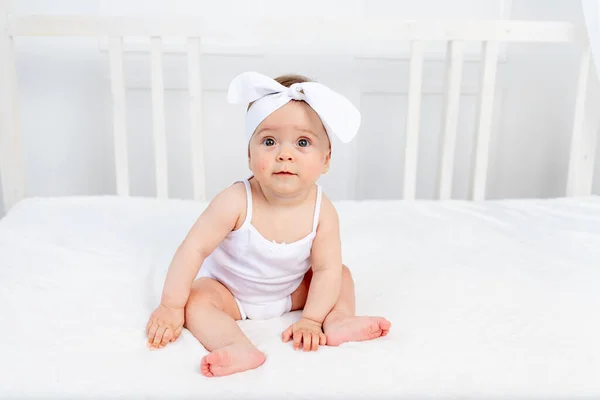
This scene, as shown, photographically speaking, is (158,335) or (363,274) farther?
(363,274)

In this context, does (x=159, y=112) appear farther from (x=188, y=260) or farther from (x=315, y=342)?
(x=315, y=342)

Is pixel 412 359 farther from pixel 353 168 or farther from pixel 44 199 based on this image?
pixel 353 168

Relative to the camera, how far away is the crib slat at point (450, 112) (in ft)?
5.16

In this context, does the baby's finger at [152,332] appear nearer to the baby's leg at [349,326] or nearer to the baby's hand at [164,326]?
the baby's hand at [164,326]

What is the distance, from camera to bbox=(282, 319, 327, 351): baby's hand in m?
0.81

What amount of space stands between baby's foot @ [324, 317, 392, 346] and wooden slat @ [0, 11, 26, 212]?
3.46 feet

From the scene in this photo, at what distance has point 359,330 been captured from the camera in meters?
0.84

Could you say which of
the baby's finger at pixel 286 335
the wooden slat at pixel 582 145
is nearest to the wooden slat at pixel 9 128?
the baby's finger at pixel 286 335

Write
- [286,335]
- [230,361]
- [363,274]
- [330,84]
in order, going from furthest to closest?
1. [330,84]
2. [363,274]
3. [286,335]
4. [230,361]

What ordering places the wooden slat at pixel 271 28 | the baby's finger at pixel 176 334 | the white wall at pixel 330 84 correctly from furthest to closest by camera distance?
the white wall at pixel 330 84 < the wooden slat at pixel 271 28 < the baby's finger at pixel 176 334

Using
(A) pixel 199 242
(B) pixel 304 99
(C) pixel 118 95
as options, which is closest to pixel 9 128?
(C) pixel 118 95

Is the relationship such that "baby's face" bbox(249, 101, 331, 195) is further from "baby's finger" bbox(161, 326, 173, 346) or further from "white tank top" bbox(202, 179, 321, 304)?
"baby's finger" bbox(161, 326, 173, 346)

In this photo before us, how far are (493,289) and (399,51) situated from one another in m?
1.05

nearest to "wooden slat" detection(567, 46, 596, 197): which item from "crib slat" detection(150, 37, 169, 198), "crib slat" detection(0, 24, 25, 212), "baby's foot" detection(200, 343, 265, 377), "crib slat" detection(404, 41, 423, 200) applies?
"crib slat" detection(404, 41, 423, 200)
